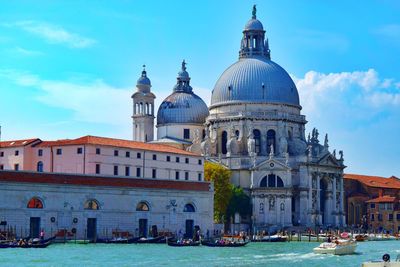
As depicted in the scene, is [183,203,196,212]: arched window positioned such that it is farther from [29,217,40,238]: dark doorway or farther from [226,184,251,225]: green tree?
[226,184,251,225]: green tree

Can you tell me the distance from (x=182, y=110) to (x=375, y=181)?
27749 millimetres

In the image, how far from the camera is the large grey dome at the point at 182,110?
106625 mm

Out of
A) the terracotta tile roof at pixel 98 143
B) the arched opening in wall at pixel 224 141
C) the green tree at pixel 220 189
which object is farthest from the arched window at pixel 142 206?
the arched opening in wall at pixel 224 141

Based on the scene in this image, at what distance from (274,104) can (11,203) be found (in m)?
44.8

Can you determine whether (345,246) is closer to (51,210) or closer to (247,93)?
(51,210)

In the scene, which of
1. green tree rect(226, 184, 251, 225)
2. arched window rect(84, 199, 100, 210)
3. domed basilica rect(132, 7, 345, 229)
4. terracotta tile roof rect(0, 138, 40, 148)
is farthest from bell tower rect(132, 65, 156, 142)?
arched window rect(84, 199, 100, 210)

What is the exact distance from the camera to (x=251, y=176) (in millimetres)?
95500

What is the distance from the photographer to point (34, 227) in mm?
62281

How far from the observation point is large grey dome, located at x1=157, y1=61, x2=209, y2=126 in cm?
10662

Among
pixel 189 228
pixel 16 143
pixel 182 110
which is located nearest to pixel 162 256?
pixel 189 228

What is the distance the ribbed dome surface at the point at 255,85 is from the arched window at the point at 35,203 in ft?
136

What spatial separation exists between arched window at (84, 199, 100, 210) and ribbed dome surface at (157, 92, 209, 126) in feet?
134

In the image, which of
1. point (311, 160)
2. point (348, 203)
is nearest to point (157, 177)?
→ point (311, 160)

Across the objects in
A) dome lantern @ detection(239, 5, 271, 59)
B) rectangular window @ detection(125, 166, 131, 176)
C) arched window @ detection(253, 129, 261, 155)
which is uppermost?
dome lantern @ detection(239, 5, 271, 59)
